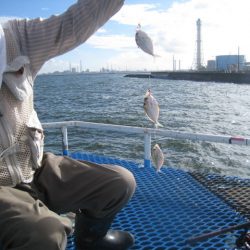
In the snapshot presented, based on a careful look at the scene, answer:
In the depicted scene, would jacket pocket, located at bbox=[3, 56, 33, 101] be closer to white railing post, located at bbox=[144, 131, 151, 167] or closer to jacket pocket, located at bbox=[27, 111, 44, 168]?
jacket pocket, located at bbox=[27, 111, 44, 168]

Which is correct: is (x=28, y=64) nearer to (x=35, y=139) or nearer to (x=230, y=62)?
(x=35, y=139)

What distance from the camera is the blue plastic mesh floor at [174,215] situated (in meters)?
3.50

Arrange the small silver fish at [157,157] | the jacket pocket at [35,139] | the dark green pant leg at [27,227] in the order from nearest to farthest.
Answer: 1. the dark green pant leg at [27,227]
2. the jacket pocket at [35,139]
3. the small silver fish at [157,157]

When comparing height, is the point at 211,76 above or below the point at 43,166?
below

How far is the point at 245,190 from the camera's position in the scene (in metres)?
4.61

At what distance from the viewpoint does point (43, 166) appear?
273cm

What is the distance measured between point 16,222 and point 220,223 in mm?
2285

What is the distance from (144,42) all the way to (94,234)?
1.69 meters

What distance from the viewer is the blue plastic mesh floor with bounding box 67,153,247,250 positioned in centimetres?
350

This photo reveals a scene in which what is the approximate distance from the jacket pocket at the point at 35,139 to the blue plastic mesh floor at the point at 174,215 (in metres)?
1.17

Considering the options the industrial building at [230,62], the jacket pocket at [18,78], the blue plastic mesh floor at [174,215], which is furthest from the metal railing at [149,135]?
the industrial building at [230,62]

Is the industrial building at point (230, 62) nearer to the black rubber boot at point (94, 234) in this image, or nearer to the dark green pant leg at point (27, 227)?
the black rubber boot at point (94, 234)

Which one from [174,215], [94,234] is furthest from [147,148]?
[94,234]

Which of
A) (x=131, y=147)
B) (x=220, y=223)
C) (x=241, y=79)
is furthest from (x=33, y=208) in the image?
(x=241, y=79)
